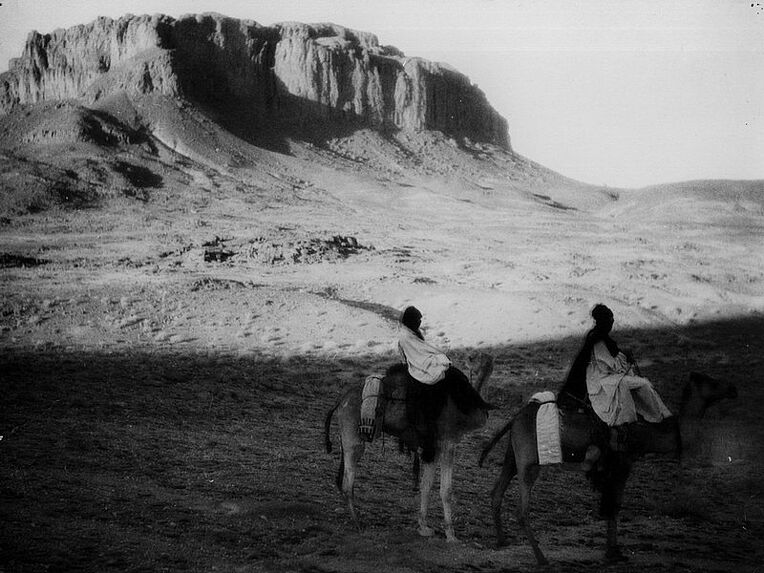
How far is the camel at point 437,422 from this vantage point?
20.8 ft

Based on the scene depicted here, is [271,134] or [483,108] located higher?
[483,108]

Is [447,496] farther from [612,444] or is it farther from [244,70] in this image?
[244,70]

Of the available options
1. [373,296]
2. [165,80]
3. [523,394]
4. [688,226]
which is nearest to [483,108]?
[165,80]

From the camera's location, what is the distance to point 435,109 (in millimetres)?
96500

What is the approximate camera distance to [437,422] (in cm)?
640

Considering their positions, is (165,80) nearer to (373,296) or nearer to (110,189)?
(110,189)

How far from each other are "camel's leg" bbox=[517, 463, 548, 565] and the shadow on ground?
5.1 inches

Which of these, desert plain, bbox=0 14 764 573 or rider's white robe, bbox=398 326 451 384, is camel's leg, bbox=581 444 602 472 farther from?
rider's white robe, bbox=398 326 451 384

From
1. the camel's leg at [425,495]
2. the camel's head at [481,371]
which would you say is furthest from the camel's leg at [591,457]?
the camel's leg at [425,495]

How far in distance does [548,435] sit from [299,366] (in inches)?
376

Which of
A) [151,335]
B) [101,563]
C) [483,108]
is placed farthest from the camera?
[483,108]

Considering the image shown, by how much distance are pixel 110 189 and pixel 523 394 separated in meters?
40.6

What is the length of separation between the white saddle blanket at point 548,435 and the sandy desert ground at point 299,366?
0.89 m

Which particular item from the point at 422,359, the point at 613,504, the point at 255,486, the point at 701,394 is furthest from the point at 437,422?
the point at 255,486
